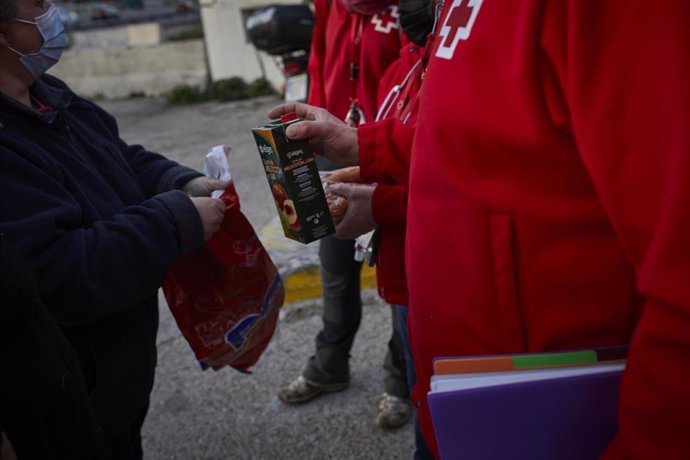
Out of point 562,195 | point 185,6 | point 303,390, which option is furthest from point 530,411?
point 185,6

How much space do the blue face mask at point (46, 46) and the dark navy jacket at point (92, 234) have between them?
64 mm

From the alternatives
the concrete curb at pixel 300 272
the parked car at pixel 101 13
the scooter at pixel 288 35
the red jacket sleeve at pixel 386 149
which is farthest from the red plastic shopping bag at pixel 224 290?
the parked car at pixel 101 13

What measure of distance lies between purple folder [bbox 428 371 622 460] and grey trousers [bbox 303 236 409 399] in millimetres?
1628

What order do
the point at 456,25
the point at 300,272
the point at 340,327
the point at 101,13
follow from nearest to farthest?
the point at 456,25 → the point at 340,327 → the point at 300,272 → the point at 101,13

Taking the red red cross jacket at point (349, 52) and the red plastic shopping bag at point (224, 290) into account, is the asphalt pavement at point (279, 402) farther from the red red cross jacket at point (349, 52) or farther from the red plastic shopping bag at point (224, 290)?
the red red cross jacket at point (349, 52)

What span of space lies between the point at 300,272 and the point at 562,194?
9.28 ft

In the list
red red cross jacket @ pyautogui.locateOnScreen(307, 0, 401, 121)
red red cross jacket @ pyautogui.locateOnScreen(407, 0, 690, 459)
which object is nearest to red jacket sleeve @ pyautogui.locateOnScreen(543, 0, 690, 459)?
red red cross jacket @ pyautogui.locateOnScreen(407, 0, 690, 459)

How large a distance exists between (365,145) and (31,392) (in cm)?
86

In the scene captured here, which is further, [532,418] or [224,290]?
[224,290]

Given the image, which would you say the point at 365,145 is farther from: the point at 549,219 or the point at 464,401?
the point at 464,401

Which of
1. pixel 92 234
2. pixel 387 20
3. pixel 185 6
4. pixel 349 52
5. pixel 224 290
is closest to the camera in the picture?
pixel 92 234

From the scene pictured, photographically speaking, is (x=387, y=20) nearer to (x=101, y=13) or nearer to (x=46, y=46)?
(x=46, y=46)

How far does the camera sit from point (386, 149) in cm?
142

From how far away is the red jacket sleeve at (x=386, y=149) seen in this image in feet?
4.60
